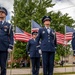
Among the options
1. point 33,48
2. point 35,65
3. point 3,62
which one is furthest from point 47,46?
point 33,48

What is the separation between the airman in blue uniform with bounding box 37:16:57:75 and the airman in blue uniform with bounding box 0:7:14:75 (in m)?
1.15

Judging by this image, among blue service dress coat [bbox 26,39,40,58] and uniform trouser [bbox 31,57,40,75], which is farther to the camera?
blue service dress coat [bbox 26,39,40,58]

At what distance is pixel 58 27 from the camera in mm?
42656

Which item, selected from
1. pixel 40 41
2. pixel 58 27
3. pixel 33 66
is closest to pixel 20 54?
pixel 58 27

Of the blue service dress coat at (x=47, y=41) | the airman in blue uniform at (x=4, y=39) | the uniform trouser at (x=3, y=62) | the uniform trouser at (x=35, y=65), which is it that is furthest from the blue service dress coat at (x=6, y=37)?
the uniform trouser at (x=35, y=65)

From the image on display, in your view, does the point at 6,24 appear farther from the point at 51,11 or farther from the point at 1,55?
the point at 51,11

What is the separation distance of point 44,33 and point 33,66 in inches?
143

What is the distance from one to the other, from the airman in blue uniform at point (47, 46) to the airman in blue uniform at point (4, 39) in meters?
1.15

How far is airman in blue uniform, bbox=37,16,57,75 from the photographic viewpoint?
7.93 m

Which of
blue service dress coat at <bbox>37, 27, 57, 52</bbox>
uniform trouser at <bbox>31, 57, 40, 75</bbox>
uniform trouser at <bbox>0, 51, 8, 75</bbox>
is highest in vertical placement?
blue service dress coat at <bbox>37, 27, 57, 52</bbox>

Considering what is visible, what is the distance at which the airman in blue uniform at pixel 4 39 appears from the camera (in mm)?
7066

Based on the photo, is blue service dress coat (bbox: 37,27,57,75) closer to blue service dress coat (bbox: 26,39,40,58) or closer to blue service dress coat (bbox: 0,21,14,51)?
blue service dress coat (bbox: 0,21,14,51)

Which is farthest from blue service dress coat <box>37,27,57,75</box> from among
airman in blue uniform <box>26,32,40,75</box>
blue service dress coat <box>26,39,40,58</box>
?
blue service dress coat <box>26,39,40,58</box>

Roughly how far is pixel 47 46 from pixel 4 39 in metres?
1.35
